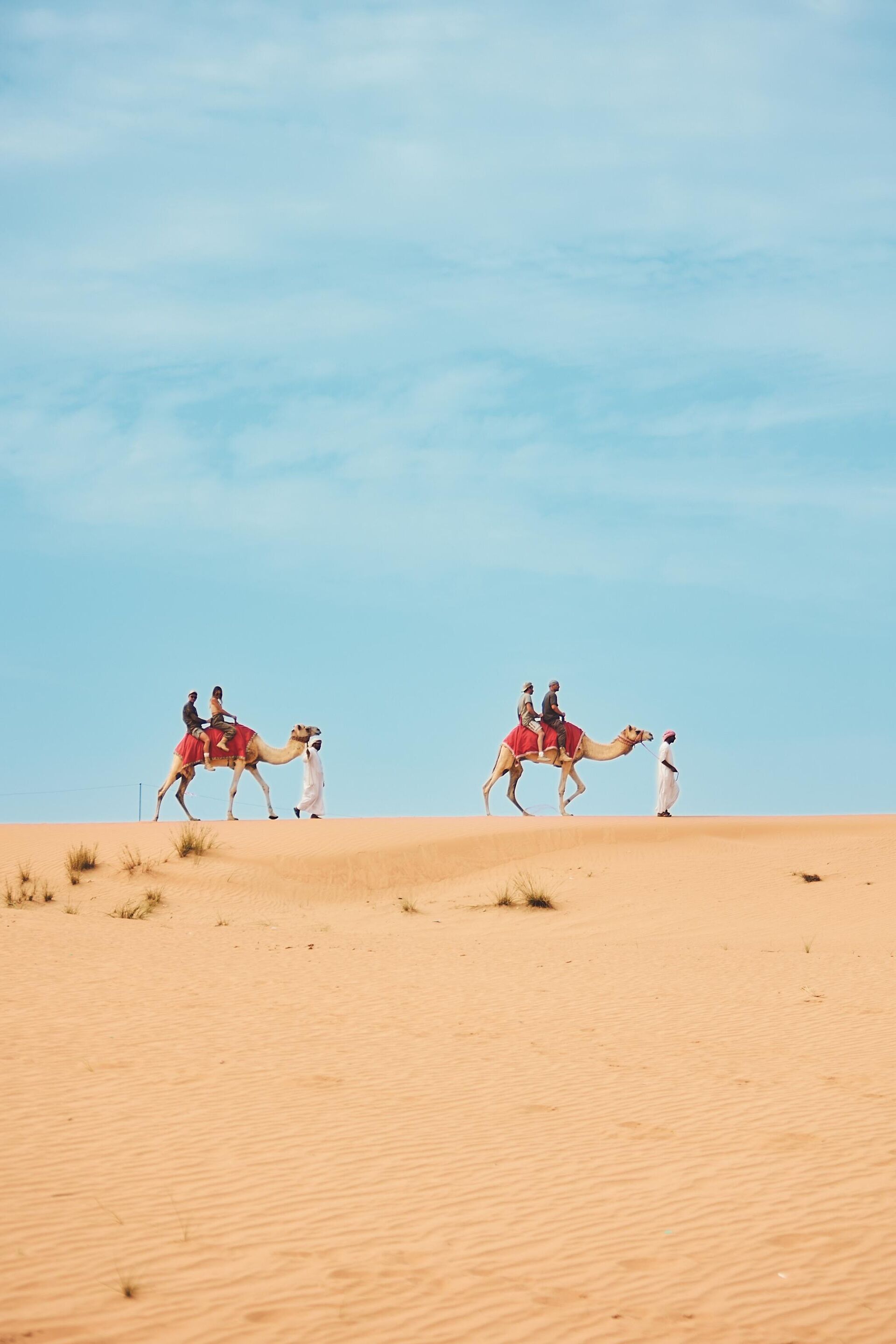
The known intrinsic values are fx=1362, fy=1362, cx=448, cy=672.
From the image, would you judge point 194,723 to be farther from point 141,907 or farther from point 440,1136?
point 440,1136

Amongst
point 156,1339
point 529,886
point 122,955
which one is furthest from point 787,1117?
point 529,886

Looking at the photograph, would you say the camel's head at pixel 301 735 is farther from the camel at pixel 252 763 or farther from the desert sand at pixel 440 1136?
the desert sand at pixel 440 1136

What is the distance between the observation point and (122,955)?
595 inches

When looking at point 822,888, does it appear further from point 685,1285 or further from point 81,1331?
point 81,1331

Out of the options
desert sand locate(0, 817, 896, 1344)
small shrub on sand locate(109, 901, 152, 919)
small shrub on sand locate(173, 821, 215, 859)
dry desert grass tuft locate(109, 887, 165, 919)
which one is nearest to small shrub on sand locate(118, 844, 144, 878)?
small shrub on sand locate(173, 821, 215, 859)

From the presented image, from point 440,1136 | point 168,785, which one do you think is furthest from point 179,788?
point 440,1136

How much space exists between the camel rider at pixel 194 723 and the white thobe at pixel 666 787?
385 inches

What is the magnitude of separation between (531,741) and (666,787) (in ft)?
10.9

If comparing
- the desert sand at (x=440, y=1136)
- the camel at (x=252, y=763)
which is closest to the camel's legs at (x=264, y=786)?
the camel at (x=252, y=763)

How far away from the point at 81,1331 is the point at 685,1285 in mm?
2588

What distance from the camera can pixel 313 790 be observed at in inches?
1220

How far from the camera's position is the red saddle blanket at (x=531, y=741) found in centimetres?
2911

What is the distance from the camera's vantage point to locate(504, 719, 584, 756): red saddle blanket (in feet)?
95.5

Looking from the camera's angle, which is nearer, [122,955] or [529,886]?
[122,955]
